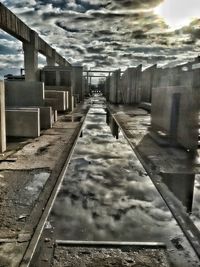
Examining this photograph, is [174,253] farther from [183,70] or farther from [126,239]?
→ [183,70]

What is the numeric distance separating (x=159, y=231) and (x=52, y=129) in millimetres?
6875

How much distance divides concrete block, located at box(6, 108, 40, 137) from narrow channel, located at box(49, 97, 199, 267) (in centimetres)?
280

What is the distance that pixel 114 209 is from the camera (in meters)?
3.19

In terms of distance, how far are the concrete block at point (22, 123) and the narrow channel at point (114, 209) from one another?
2.80 m

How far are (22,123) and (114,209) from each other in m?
5.05

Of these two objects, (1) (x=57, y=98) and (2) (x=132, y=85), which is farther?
(2) (x=132, y=85)

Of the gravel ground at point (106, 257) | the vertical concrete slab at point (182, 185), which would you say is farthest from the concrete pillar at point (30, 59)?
the gravel ground at point (106, 257)

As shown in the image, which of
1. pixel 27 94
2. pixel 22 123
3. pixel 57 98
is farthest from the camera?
pixel 57 98

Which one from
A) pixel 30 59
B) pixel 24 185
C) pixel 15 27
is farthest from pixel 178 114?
pixel 30 59

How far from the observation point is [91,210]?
10.3 feet

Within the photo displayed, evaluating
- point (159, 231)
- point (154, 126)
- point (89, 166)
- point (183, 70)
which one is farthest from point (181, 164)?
point (183, 70)

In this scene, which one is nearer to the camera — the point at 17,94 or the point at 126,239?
the point at 126,239

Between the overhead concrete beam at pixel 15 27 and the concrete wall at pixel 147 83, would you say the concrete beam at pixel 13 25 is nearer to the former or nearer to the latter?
the overhead concrete beam at pixel 15 27

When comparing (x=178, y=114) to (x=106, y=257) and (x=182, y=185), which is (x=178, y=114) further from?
(x=106, y=257)
